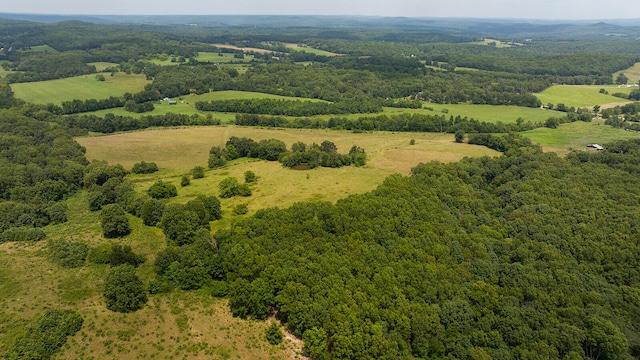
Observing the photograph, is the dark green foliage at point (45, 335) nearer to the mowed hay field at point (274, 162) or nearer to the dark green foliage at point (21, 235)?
the dark green foliage at point (21, 235)

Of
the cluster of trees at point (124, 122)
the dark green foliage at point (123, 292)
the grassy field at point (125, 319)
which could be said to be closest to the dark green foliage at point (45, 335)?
the grassy field at point (125, 319)

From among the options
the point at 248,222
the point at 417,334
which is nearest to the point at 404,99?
the point at 248,222

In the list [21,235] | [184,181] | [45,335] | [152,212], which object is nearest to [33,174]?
[21,235]

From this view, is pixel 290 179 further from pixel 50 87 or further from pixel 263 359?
pixel 50 87

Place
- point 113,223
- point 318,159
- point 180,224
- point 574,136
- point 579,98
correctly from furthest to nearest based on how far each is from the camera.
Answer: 1. point 579,98
2. point 574,136
3. point 318,159
4. point 113,223
5. point 180,224

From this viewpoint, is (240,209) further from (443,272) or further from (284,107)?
(284,107)

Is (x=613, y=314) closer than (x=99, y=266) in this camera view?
Yes
